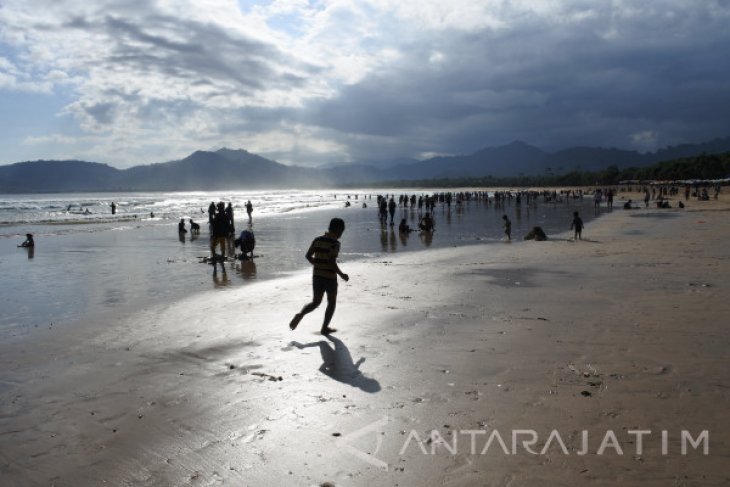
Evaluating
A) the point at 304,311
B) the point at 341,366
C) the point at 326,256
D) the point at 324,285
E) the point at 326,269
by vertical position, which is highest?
the point at 326,256

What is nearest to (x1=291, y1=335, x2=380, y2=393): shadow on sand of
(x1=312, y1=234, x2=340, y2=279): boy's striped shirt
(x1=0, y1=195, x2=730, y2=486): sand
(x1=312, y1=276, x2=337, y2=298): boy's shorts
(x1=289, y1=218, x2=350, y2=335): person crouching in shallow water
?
(x1=0, y1=195, x2=730, y2=486): sand

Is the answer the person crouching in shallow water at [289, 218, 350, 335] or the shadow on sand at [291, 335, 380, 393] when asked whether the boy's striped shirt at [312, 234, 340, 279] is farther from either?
the shadow on sand at [291, 335, 380, 393]

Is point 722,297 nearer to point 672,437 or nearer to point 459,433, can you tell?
point 672,437

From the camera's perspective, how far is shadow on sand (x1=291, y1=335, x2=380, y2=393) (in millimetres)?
6241

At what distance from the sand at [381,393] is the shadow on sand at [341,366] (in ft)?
0.12

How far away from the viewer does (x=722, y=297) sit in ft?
33.4

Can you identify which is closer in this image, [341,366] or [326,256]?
[341,366]

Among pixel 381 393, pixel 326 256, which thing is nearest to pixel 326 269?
pixel 326 256

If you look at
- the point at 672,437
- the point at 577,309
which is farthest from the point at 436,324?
the point at 672,437

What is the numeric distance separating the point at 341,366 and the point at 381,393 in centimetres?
115

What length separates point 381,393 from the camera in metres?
5.89

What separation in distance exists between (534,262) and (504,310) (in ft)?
23.6

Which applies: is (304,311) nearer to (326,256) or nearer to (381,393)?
(326,256)

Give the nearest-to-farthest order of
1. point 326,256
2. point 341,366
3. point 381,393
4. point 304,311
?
point 381,393 < point 341,366 < point 326,256 < point 304,311
